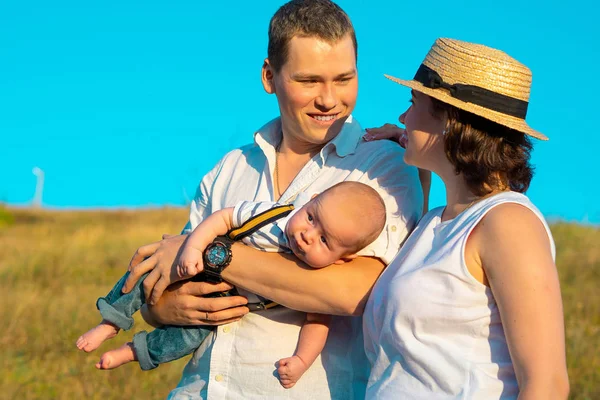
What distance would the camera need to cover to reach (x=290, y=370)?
3.08 metres

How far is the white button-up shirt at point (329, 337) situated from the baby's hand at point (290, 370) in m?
0.04

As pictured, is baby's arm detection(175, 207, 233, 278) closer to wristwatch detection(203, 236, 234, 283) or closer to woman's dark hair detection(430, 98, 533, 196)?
wristwatch detection(203, 236, 234, 283)

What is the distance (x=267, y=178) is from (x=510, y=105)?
47.3 inches

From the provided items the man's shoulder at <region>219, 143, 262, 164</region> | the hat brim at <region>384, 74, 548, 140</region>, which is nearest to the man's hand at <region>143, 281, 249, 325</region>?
the man's shoulder at <region>219, 143, 262, 164</region>

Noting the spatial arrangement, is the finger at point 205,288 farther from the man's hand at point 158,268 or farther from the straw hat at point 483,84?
the straw hat at point 483,84

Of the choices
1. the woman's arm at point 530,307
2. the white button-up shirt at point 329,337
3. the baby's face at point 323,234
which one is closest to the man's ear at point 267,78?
the white button-up shirt at point 329,337

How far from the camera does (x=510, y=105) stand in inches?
109

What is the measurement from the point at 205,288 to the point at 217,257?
6.5 inches

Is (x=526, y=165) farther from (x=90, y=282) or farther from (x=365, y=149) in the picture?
(x=90, y=282)

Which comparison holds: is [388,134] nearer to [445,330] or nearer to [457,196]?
[457,196]

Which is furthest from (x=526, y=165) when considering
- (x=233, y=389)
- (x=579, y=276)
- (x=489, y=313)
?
(x=579, y=276)

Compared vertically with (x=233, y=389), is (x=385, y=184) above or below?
above

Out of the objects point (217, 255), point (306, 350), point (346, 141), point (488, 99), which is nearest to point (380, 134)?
point (346, 141)

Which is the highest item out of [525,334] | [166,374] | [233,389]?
[525,334]
